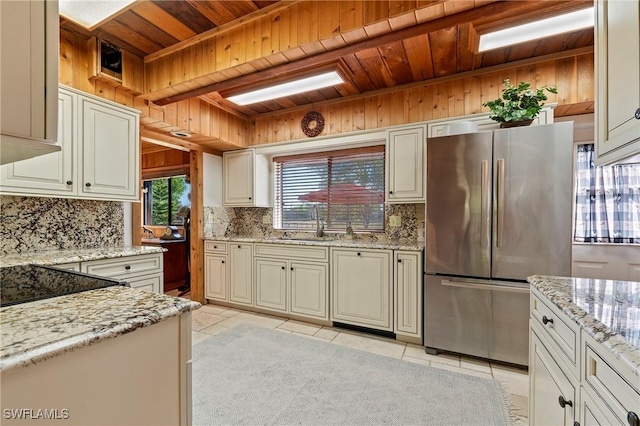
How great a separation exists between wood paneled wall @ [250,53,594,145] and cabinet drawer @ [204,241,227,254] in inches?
57.8

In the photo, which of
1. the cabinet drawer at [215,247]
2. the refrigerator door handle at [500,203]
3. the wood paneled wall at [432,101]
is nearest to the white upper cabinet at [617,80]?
the refrigerator door handle at [500,203]

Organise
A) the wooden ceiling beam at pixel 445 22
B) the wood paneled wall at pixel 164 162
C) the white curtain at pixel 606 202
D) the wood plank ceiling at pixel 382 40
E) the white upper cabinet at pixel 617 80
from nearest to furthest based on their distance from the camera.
Result: the white upper cabinet at pixel 617 80 < the wooden ceiling beam at pixel 445 22 < the wood plank ceiling at pixel 382 40 < the white curtain at pixel 606 202 < the wood paneled wall at pixel 164 162

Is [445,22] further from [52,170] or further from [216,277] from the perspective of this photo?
[216,277]

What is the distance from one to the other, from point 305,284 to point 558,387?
7.97 ft

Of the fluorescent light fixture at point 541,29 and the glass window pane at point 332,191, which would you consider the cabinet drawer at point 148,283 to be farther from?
the fluorescent light fixture at point 541,29

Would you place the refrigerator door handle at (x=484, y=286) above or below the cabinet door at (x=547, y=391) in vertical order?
above

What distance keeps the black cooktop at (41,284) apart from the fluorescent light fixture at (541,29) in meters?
2.79

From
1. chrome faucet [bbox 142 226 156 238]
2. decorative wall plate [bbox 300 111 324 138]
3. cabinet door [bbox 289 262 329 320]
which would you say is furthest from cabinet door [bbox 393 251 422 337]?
chrome faucet [bbox 142 226 156 238]

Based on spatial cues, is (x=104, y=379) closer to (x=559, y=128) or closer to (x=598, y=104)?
(x=598, y=104)

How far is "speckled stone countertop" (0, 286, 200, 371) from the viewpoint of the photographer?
58 centimetres

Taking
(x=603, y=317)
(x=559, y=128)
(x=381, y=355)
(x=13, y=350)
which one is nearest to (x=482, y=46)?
(x=559, y=128)

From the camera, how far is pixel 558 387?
1.06 m

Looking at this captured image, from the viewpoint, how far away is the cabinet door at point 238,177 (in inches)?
154

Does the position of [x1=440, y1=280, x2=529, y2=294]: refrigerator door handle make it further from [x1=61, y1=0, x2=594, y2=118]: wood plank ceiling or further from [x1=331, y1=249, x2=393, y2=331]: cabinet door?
[x1=61, y1=0, x2=594, y2=118]: wood plank ceiling
